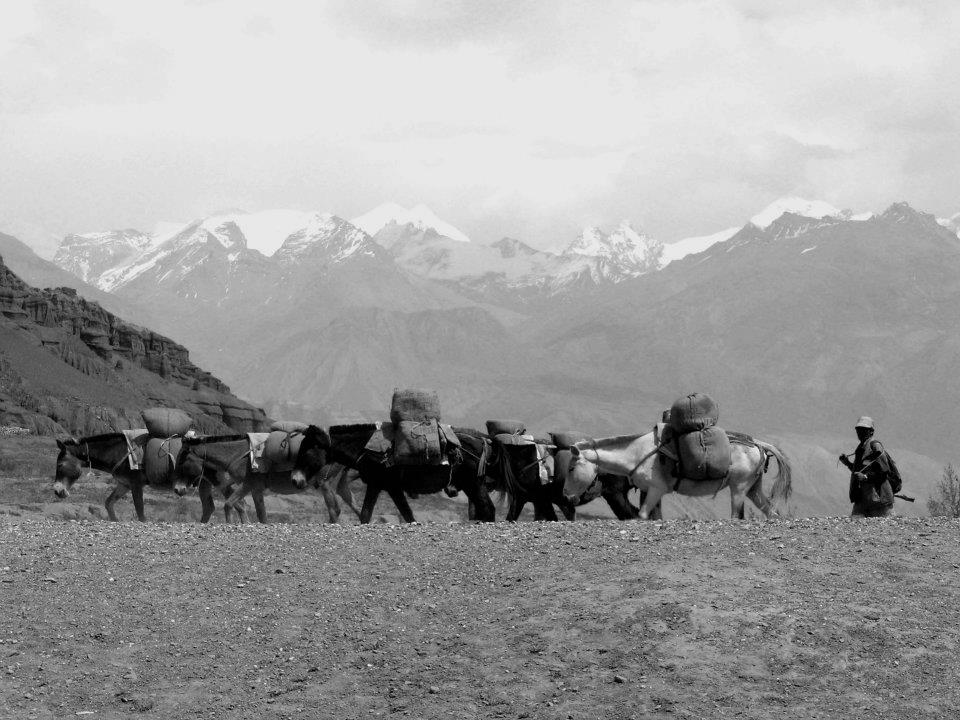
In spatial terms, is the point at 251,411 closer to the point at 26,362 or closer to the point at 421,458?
the point at 26,362

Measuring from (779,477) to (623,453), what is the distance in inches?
102

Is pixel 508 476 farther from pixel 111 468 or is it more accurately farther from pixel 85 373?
pixel 85 373

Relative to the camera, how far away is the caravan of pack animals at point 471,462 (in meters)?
22.4

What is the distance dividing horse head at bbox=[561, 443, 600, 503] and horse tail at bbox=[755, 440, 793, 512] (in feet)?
8.90

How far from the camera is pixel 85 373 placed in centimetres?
9419

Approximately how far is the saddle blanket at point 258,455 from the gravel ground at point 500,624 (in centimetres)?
746

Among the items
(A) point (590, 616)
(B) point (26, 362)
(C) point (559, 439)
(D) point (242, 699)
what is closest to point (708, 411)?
(C) point (559, 439)

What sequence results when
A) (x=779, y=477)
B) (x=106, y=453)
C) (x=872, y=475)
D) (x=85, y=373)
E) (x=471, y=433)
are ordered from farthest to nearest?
(x=85, y=373)
(x=106, y=453)
(x=471, y=433)
(x=779, y=477)
(x=872, y=475)

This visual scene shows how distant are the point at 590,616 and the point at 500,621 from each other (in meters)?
0.96

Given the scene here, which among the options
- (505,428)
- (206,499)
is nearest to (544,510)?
(505,428)

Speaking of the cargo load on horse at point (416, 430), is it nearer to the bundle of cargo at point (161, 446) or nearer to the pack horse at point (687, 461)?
the pack horse at point (687, 461)

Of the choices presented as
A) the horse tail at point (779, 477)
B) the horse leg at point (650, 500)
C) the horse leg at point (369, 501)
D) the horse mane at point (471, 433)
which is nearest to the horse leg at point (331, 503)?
the horse leg at point (369, 501)

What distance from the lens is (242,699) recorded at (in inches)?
558

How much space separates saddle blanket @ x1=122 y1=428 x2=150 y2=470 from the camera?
26453mm
